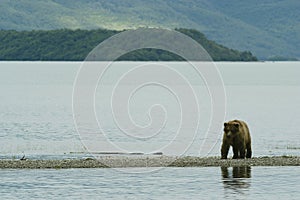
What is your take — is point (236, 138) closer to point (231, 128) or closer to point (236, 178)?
point (231, 128)

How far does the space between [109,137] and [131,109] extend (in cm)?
3907

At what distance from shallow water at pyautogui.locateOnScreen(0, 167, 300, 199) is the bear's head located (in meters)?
2.19

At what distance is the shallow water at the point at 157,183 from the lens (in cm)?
3022

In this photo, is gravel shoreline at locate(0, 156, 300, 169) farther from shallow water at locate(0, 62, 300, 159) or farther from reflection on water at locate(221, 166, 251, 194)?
shallow water at locate(0, 62, 300, 159)

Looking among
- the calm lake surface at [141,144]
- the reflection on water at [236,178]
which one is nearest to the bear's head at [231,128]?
the reflection on water at [236,178]

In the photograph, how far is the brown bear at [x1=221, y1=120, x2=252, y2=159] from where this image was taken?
3816 cm

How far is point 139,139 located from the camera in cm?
6075

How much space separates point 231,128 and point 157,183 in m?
6.28

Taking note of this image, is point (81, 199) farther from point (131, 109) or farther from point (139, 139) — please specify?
point (131, 109)

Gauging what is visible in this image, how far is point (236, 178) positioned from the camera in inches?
1321

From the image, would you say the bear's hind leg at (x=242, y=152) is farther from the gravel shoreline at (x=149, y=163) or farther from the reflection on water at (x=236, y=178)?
the reflection on water at (x=236, y=178)

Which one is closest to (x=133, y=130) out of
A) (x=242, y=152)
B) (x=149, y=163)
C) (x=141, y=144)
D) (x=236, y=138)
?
(x=141, y=144)

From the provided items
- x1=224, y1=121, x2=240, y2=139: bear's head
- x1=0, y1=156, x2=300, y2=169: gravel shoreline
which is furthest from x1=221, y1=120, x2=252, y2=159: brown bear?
x1=0, y1=156, x2=300, y2=169: gravel shoreline

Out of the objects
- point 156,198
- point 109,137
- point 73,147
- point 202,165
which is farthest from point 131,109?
point 156,198
